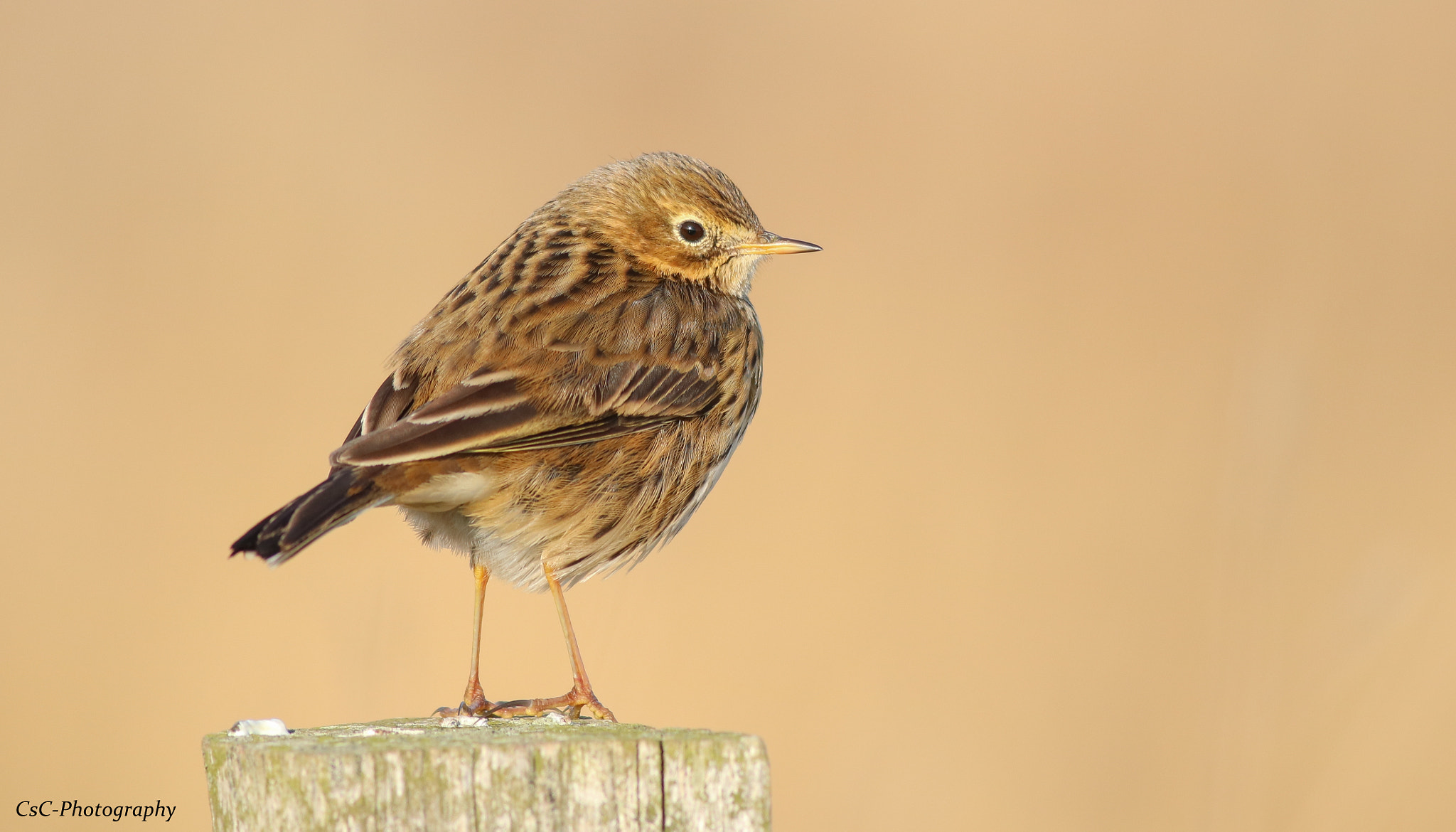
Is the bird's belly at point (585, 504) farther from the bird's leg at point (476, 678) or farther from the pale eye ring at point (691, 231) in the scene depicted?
the pale eye ring at point (691, 231)

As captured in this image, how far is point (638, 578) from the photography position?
830cm

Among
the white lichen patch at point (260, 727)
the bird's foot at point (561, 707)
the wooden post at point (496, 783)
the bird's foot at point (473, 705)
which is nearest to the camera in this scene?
the wooden post at point (496, 783)

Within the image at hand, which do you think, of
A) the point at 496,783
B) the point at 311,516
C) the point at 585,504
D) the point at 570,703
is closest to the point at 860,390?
the point at 585,504

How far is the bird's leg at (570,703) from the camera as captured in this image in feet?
15.3

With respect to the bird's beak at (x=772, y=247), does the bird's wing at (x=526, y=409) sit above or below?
below

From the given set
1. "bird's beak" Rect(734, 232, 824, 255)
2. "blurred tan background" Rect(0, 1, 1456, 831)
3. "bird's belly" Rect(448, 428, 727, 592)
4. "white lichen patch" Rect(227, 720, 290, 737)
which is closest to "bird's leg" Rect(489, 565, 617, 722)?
"bird's belly" Rect(448, 428, 727, 592)

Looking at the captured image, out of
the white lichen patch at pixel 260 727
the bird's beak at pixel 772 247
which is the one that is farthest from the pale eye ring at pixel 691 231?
the white lichen patch at pixel 260 727

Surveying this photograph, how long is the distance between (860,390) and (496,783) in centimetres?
708

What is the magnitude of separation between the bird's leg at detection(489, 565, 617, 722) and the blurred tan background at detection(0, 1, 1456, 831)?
1.55ft

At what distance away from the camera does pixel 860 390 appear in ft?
31.8

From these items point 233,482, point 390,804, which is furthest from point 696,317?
point 233,482

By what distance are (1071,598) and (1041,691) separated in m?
0.78

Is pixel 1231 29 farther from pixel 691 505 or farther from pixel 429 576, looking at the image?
pixel 691 505

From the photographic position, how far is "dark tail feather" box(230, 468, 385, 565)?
3.69 meters
